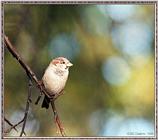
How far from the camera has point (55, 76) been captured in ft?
4.87

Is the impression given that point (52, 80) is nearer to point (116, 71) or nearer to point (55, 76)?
point (55, 76)

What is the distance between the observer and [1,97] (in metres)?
1.55

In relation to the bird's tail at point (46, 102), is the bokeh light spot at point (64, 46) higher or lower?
higher

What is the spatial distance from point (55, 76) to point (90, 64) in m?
0.15

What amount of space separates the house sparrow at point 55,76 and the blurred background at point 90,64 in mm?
33

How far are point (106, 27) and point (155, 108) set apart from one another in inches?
13.6

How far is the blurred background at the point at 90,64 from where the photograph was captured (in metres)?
1.56

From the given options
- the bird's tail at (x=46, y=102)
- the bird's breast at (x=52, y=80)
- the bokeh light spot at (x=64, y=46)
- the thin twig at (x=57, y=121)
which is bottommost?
the thin twig at (x=57, y=121)

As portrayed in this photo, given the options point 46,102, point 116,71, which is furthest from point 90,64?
point 46,102

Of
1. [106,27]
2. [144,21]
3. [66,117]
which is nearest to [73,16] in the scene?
[106,27]

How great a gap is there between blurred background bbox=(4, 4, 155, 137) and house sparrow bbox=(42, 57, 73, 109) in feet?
0.11

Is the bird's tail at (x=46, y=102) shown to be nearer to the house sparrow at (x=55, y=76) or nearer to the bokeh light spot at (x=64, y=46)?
the house sparrow at (x=55, y=76)

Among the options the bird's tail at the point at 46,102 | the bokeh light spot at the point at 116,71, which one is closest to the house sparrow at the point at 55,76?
the bird's tail at the point at 46,102

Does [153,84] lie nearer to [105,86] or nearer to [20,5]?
[105,86]
